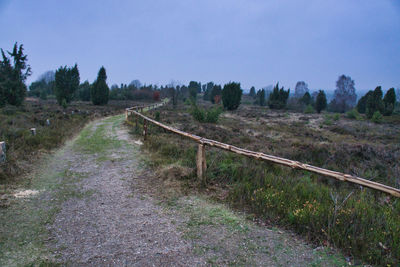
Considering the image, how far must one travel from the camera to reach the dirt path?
104 inches

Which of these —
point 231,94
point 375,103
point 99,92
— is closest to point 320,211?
→ point 375,103

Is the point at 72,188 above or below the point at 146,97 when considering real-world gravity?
below

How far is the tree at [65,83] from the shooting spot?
3622cm

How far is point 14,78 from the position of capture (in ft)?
81.1

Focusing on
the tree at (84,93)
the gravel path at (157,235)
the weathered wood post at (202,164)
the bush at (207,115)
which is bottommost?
the gravel path at (157,235)

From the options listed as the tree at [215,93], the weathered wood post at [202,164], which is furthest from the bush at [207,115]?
the tree at [215,93]

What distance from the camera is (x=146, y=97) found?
6581 cm

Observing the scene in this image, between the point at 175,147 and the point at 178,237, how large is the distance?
435cm

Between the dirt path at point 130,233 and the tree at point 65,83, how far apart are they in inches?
1484

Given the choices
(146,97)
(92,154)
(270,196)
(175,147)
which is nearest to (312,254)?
(270,196)

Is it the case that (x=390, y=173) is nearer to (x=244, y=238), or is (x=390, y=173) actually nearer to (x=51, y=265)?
(x=244, y=238)

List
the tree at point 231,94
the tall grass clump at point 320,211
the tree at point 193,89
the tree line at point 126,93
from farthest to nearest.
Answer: the tree at point 193,89 → the tree at point 231,94 → the tree line at point 126,93 → the tall grass clump at point 320,211

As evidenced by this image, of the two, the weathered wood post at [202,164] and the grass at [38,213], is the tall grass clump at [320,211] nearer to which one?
the weathered wood post at [202,164]

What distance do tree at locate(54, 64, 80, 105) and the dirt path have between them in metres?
37.7
